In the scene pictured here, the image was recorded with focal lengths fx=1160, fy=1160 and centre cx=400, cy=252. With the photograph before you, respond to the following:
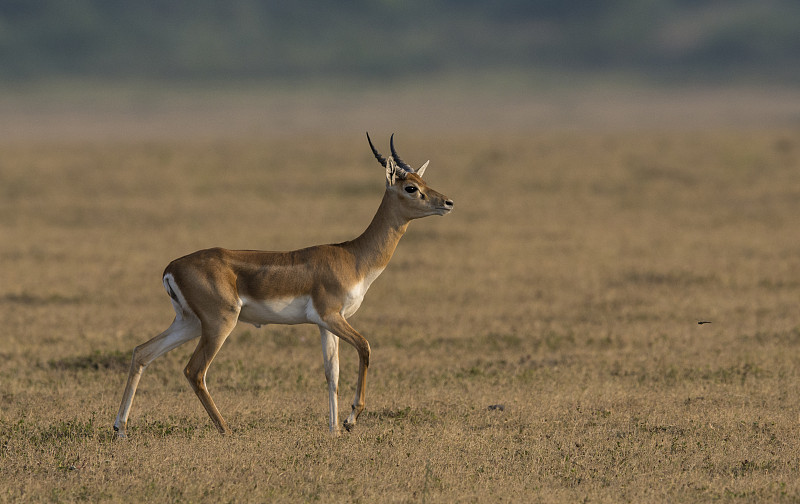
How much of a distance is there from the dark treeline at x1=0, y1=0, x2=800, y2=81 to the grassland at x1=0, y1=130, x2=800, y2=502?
128 meters

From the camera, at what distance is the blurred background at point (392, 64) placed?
110 metres

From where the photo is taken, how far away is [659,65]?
155625mm

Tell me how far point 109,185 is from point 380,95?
10887cm

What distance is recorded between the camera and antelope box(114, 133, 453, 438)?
9.32m

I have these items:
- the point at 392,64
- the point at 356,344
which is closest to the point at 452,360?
the point at 356,344

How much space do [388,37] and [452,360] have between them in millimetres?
171111

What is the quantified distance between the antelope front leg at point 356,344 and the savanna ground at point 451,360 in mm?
291

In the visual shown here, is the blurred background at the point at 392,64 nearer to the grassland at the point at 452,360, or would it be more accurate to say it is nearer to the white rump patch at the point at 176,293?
the grassland at the point at 452,360

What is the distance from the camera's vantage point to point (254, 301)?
371 inches

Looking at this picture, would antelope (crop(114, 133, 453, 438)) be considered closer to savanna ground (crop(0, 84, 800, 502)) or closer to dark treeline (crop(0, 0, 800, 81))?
savanna ground (crop(0, 84, 800, 502))

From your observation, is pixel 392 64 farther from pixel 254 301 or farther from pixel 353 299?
pixel 254 301

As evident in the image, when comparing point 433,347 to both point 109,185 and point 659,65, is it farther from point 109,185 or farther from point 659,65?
point 659,65

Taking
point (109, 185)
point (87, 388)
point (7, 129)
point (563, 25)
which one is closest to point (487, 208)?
point (109, 185)

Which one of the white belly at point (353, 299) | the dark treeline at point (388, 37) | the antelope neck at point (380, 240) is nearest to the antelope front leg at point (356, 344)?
the white belly at point (353, 299)
